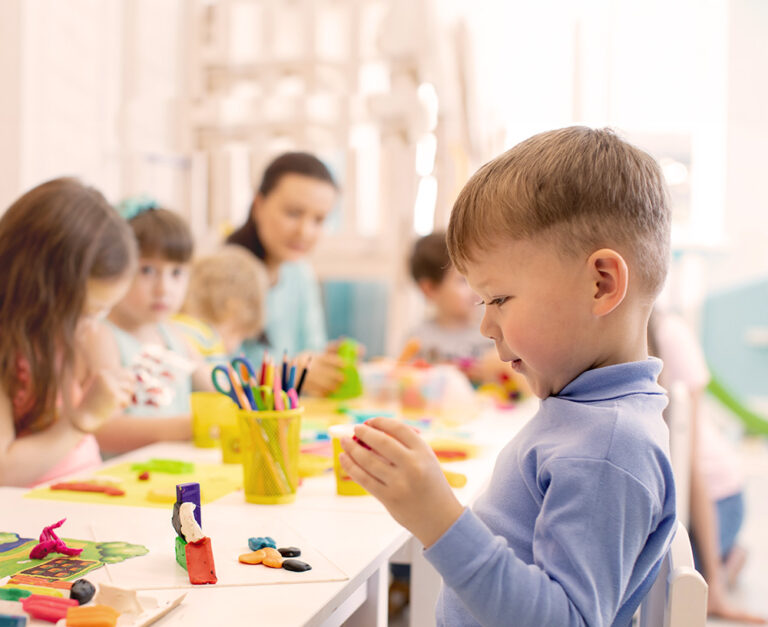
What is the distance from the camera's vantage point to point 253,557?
25.2 inches

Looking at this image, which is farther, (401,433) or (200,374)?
(200,374)

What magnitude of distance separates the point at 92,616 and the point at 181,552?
129 millimetres

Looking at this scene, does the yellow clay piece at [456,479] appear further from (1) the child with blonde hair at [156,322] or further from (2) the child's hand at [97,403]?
(1) the child with blonde hair at [156,322]

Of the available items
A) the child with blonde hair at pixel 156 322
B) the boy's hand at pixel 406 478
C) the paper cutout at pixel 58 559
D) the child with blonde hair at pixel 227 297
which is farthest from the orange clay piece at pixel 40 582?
the child with blonde hair at pixel 227 297

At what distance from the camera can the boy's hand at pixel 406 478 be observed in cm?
55

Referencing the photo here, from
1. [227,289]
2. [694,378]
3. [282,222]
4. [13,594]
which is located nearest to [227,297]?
[227,289]

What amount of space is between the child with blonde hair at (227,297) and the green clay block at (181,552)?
1.09m

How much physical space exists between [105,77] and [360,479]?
197 centimetres

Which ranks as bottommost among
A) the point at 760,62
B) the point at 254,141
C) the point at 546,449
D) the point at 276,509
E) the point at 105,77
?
the point at 276,509

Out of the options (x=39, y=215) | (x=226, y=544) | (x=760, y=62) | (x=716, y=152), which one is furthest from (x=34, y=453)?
(x=760, y=62)

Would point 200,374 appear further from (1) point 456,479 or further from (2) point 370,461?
(2) point 370,461

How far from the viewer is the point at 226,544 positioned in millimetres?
691

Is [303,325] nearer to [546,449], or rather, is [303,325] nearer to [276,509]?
[276,509]

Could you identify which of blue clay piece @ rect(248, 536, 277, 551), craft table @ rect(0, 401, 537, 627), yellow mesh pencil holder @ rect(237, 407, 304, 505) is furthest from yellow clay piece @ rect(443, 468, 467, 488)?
blue clay piece @ rect(248, 536, 277, 551)
